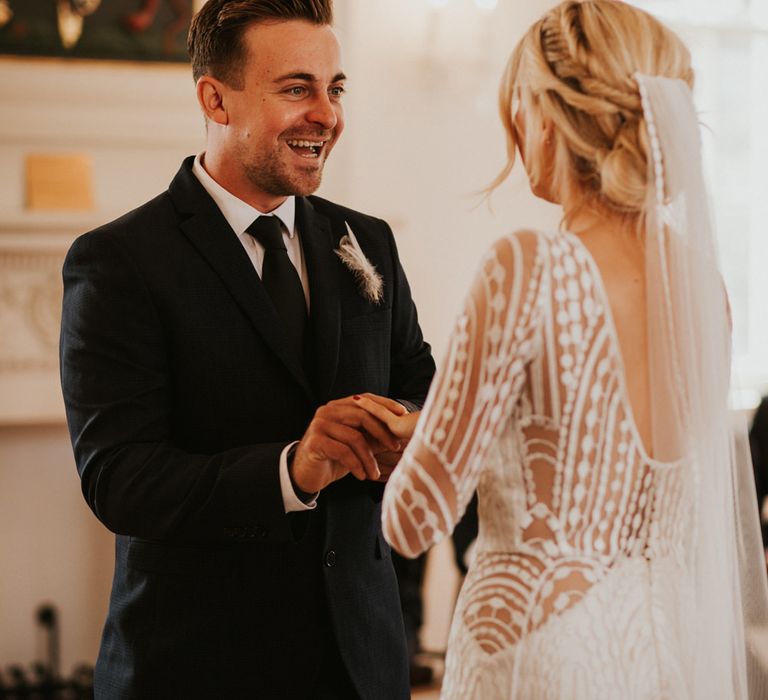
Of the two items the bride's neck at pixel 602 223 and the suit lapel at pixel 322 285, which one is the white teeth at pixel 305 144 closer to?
the suit lapel at pixel 322 285

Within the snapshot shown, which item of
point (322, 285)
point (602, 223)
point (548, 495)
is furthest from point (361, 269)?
point (548, 495)

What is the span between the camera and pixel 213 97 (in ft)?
6.95

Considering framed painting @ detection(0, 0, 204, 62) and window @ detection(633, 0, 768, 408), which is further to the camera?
window @ detection(633, 0, 768, 408)

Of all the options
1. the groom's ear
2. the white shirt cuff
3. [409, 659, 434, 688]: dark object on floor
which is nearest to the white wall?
[409, 659, 434, 688]: dark object on floor

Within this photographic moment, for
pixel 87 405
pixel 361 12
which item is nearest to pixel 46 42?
pixel 361 12

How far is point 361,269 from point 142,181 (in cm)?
239

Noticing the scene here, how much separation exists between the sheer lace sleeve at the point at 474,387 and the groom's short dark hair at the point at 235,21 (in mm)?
874

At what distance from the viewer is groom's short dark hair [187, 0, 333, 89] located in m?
A: 2.07

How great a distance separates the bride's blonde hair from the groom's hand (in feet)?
1.59

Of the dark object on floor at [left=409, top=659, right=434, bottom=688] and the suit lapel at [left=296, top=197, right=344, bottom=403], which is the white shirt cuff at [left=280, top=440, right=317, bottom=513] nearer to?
the suit lapel at [left=296, top=197, right=344, bottom=403]

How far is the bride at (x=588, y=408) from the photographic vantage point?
56.9 inches

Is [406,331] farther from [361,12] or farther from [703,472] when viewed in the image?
[361,12]

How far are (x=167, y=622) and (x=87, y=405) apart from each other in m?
0.41

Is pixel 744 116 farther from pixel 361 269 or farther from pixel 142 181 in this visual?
pixel 361 269
